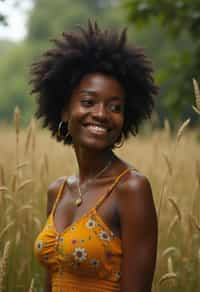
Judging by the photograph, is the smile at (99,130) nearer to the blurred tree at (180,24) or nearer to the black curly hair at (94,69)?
the black curly hair at (94,69)

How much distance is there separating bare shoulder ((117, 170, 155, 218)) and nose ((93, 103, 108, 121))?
258 millimetres

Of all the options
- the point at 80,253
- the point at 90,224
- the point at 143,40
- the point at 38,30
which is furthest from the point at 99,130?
the point at 38,30

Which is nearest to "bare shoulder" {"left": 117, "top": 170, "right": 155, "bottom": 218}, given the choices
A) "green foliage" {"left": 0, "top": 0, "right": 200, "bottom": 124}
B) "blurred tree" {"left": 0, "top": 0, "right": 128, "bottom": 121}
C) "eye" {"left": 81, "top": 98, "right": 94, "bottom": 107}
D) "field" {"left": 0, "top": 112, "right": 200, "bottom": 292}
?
"eye" {"left": 81, "top": 98, "right": 94, "bottom": 107}

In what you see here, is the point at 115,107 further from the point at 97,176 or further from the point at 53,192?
the point at 53,192

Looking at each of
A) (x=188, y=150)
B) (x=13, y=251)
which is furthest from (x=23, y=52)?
(x=13, y=251)

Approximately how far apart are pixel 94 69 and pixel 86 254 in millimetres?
725

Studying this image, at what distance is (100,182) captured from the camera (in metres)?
2.50

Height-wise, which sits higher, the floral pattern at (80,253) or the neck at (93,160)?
the neck at (93,160)

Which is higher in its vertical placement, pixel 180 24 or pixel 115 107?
pixel 180 24

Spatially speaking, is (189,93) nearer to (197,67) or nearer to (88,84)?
(197,67)

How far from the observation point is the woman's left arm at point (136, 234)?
7.61 ft

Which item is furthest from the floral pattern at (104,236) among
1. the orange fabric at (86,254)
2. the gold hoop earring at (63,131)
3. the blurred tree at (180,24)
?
the blurred tree at (180,24)

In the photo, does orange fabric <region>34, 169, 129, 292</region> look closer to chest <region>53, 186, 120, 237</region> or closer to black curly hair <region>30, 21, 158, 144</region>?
chest <region>53, 186, 120, 237</region>

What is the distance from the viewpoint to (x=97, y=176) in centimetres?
254
